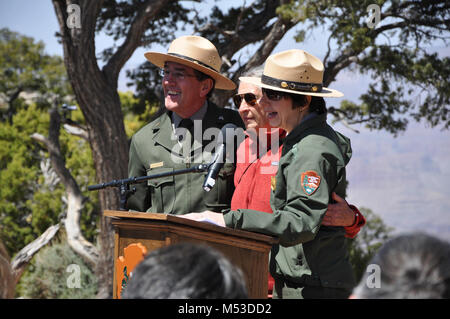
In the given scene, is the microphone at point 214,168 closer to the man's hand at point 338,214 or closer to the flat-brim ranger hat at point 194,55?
the man's hand at point 338,214

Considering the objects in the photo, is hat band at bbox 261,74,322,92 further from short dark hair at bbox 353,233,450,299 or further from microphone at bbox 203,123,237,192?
short dark hair at bbox 353,233,450,299

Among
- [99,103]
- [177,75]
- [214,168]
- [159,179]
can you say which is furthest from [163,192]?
[99,103]

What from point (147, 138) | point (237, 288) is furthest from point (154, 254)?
point (147, 138)

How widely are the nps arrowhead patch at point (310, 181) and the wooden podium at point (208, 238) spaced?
0.26m

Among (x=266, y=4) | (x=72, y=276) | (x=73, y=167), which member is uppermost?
(x=266, y=4)

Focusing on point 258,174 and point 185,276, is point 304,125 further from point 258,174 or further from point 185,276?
point 185,276

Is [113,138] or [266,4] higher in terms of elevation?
[266,4]

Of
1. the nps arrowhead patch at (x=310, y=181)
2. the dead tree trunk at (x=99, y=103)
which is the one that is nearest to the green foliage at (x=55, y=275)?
the dead tree trunk at (x=99, y=103)

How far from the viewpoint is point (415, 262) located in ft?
4.74

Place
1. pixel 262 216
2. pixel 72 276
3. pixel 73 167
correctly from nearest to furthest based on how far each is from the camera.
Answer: pixel 262 216 < pixel 72 276 < pixel 73 167

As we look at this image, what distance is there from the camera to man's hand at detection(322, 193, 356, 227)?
288 centimetres
